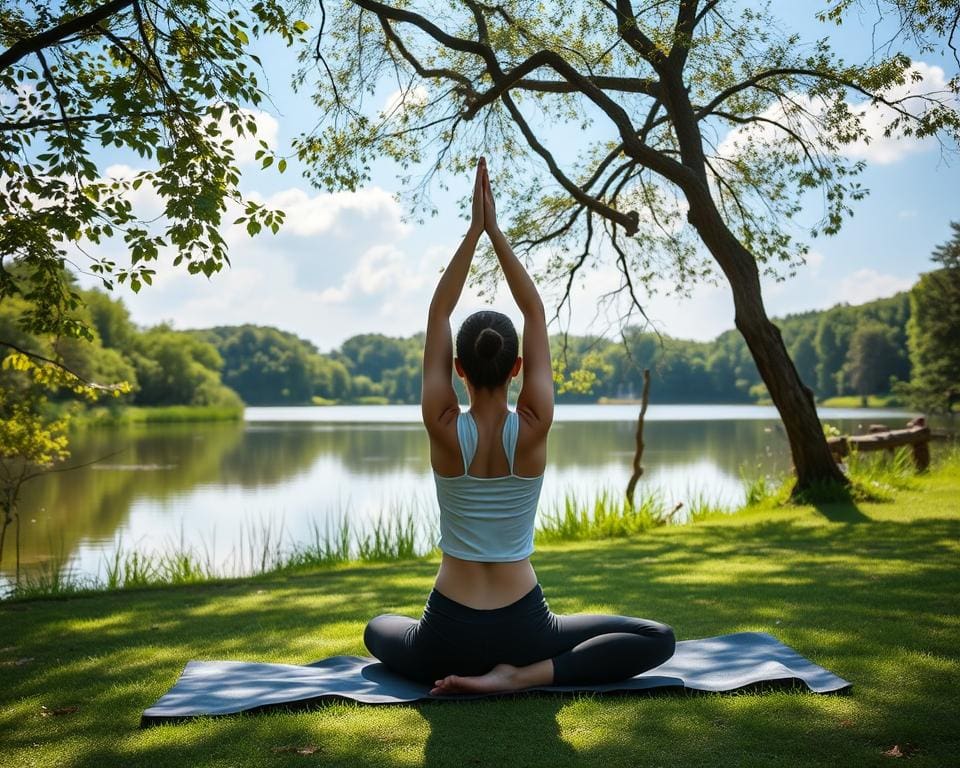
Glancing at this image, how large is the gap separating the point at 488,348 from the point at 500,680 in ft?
4.04

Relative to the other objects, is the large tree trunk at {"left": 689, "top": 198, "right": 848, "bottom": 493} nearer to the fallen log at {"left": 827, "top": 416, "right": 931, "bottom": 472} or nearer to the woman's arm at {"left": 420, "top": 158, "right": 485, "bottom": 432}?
the fallen log at {"left": 827, "top": 416, "right": 931, "bottom": 472}

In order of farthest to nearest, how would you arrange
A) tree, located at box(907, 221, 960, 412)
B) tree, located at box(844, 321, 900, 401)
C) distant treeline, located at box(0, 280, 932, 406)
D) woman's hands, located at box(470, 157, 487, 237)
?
tree, located at box(844, 321, 900, 401), distant treeline, located at box(0, 280, 932, 406), tree, located at box(907, 221, 960, 412), woman's hands, located at box(470, 157, 487, 237)

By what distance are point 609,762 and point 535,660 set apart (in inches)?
26.3

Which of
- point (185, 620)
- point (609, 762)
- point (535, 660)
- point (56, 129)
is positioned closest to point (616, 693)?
point (535, 660)

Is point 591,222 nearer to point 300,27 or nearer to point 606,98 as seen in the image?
point 606,98

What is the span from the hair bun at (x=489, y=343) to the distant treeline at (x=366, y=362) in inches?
997

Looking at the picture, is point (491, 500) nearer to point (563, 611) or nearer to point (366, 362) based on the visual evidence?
point (563, 611)

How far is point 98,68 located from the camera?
6.63 m

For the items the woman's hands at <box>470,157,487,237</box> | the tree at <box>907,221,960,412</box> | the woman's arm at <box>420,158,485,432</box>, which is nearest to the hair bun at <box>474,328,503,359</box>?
the woman's arm at <box>420,158,485,432</box>

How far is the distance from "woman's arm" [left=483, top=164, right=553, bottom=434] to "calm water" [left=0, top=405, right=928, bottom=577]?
684 centimetres

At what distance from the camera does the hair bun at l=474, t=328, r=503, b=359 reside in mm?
2928

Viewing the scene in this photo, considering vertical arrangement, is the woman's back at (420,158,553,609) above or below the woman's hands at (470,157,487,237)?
below

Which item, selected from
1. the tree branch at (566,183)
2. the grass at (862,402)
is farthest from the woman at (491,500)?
the grass at (862,402)

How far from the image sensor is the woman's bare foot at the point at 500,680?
3.05 m
